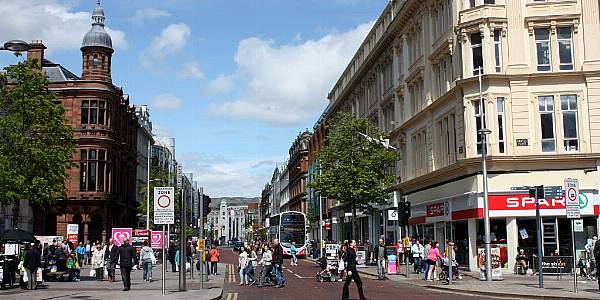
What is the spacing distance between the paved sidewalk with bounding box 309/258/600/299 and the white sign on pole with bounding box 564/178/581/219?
8.51ft

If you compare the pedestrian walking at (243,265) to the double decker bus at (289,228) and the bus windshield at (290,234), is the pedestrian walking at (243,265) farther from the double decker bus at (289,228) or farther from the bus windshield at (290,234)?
the bus windshield at (290,234)

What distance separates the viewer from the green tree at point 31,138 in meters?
32.7

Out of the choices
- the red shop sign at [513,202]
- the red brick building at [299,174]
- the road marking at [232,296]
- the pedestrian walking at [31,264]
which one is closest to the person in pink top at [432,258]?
the red shop sign at [513,202]

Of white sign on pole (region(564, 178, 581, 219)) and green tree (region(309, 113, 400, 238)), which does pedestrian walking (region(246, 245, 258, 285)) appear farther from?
green tree (region(309, 113, 400, 238))

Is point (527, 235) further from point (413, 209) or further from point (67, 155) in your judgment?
point (67, 155)

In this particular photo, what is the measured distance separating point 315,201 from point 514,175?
55192mm

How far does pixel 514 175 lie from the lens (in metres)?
35.2

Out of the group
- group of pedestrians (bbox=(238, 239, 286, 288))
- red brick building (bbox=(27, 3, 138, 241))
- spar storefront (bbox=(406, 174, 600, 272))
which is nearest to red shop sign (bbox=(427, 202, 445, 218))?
spar storefront (bbox=(406, 174, 600, 272))

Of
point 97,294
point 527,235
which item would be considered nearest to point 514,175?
point 527,235

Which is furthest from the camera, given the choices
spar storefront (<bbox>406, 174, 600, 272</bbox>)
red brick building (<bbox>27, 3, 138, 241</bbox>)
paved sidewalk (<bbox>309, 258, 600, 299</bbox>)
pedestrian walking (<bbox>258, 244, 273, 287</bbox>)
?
red brick building (<bbox>27, 3, 138, 241</bbox>)

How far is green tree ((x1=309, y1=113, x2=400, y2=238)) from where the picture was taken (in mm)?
44812

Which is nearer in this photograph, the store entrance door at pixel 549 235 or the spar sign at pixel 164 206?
the spar sign at pixel 164 206

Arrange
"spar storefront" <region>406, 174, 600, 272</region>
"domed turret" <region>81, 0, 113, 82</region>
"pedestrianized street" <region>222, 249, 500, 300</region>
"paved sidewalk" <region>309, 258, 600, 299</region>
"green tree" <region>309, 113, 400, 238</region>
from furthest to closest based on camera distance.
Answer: "domed turret" <region>81, 0, 113, 82</region> → "green tree" <region>309, 113, 400, 238</region> → "spar storefront" <region>406, 174, 600, 272</region> → "pedestrianized street" <region>222, 249, 500, 300</region> → "paved sidewalk" <region>309, 258, 600, 299</region>

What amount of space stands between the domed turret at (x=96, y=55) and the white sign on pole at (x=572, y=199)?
53.9 meters
